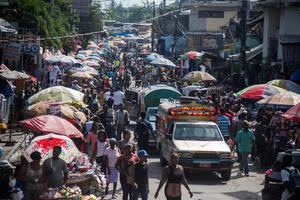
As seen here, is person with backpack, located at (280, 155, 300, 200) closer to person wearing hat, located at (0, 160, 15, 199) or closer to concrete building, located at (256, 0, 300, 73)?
person wearing hat, located at (0, 160, 15, 199)

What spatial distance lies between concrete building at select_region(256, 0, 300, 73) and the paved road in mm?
14769

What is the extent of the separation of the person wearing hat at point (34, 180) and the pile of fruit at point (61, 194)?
0.19 metres

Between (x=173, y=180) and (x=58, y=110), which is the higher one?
(x=58, y=110)

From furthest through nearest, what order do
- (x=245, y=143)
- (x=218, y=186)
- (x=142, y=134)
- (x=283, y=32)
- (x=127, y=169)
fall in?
(x=283, y=32) < (x=142, y=134) < (x=245, y=143) < (x=218, y=186) < (x=127, y=169)

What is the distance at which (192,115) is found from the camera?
21875mm

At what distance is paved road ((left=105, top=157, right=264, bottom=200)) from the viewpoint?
18125mm

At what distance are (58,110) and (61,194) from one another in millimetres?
7380

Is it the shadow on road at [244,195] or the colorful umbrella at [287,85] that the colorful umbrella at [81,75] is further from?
the shadow on road at [244,195]

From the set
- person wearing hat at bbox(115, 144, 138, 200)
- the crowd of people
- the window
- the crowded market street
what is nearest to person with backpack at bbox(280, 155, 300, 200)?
the crowded market street

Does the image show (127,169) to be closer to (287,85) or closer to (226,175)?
(226,175)

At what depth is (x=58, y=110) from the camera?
68.8 feet

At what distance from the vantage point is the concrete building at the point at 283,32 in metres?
36.3

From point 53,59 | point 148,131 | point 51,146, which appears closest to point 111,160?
point 51,146

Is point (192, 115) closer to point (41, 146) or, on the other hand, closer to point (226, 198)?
point (226, 198)
